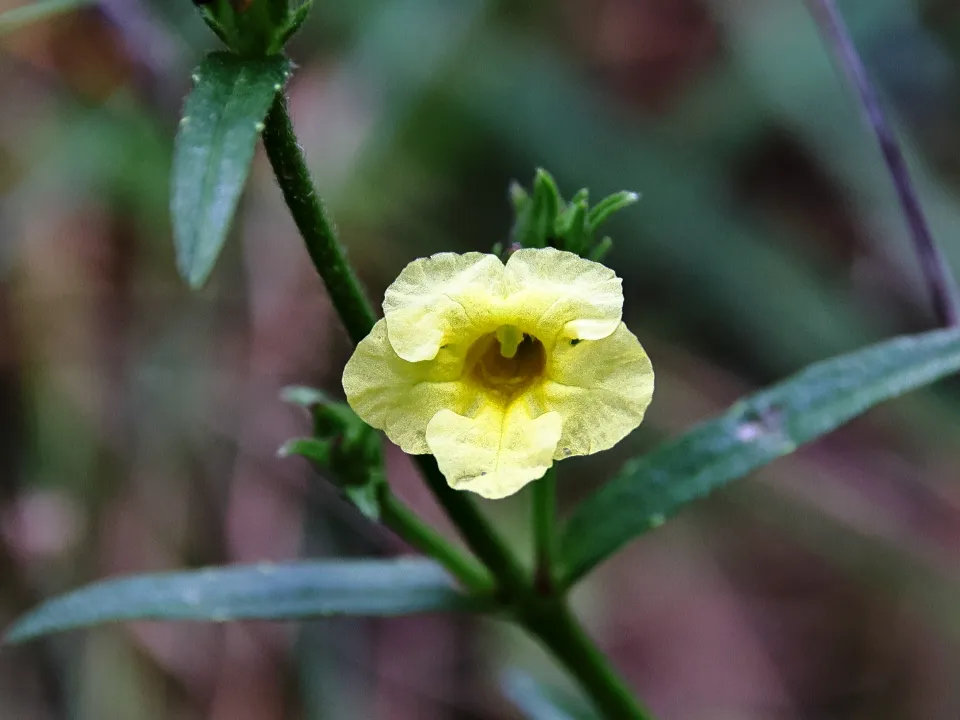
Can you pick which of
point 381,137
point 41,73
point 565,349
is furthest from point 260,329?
point 565,349

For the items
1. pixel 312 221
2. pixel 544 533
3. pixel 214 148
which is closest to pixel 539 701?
pixel 544 533

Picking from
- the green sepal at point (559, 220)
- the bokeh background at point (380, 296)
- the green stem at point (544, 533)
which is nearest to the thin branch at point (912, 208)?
the green sepal at point (559, 220)

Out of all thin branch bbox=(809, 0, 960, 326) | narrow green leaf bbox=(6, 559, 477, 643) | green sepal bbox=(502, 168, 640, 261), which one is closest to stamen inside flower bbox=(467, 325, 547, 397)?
green sepal bbox=(502, 168, 640, 261)

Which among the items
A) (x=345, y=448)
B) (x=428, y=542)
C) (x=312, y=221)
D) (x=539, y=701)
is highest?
(x=312, y=221)

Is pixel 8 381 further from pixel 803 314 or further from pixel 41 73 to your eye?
pixel 803 314

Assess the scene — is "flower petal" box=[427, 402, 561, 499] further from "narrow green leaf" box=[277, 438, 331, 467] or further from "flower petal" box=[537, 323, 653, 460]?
"narrow green leaf" box=[277, 438, 331, 467]

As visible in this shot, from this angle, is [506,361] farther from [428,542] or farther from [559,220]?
[428,542]

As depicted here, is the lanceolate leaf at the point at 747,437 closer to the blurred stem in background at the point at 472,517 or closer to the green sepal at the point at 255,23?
the blurred stem in background at the point at 472,517
